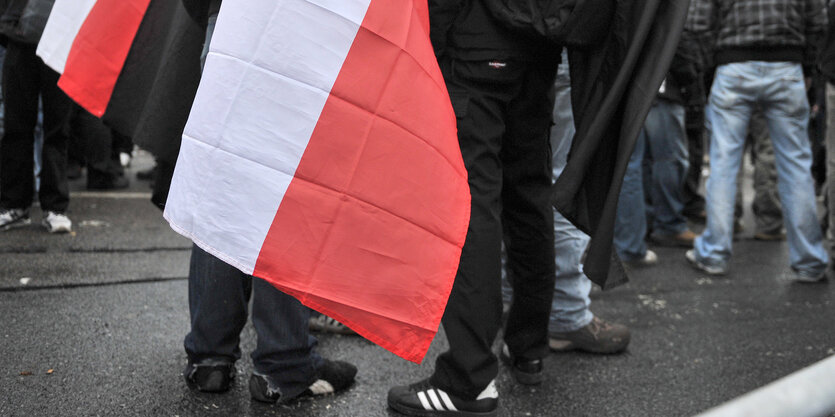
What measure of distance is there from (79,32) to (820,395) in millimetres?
2418

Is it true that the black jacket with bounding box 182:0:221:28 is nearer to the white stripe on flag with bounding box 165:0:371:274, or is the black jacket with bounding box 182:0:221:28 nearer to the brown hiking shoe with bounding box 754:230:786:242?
→ the white stripe on flag with bounding box 165:0:371:274

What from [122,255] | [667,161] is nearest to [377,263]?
[122,255]

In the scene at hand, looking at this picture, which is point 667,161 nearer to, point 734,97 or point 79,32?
point 734,97

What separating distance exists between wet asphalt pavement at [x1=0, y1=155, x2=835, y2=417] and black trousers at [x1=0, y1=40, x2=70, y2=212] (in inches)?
9.0

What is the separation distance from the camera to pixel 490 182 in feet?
7.37

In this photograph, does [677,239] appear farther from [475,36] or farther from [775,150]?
[475,36]

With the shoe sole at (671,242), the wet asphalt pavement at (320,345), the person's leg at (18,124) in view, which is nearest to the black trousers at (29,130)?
the person's leg at (18,124)

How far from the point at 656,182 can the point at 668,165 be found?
0.50ft

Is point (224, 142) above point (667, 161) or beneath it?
above

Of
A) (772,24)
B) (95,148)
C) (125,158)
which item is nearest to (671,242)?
(772,24)

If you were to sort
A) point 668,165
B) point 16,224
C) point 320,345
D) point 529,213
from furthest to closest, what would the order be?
point 668,165
point 16,224
point 320,345
point 529,213

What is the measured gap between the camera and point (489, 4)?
212cm

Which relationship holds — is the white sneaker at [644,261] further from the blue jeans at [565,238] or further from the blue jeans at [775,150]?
the blue jeans at [565,238]

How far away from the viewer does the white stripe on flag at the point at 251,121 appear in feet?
5.70
